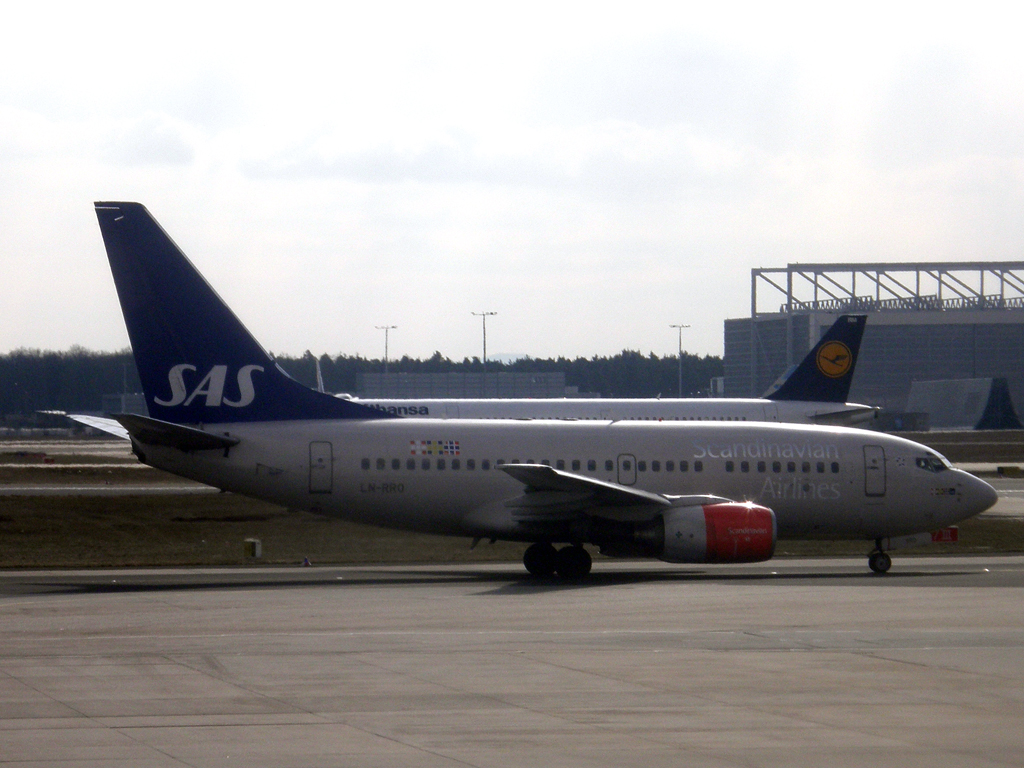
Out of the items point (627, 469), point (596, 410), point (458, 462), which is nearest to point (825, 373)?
point (596, 410)

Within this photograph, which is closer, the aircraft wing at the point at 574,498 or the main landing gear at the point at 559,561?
the aircraft wing at the point at 574,498

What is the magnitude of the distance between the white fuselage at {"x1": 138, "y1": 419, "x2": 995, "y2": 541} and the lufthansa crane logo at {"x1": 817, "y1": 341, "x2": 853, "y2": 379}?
18518 mm

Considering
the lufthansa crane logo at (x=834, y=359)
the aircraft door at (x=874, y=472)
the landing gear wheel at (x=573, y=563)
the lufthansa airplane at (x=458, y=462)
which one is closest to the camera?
the lufthansa airplane at (x=458, y=462)

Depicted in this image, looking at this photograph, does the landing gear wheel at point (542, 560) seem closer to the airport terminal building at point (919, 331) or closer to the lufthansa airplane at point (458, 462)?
the lufthansa airplane at point (458, 462)

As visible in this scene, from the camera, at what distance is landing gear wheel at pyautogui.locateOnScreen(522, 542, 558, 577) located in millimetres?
27516

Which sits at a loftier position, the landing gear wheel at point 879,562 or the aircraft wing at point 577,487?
the aircraft wing at point 577,487

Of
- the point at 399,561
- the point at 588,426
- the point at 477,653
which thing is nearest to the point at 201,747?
the point at 477,653

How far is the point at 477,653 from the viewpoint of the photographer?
16656 millimetres

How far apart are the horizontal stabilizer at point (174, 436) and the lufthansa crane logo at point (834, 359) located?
2735 cm

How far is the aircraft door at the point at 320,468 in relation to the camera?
26969mm

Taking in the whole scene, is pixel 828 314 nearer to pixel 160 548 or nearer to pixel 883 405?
pixel 883 405

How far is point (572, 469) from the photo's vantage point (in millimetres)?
27953

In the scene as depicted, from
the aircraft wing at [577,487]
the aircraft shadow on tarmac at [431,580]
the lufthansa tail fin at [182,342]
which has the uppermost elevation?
the lufthansa tail fin at [182,342]

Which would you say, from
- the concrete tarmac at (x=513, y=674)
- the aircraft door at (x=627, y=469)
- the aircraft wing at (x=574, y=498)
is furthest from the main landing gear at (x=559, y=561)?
the aircraft door at (x=627, y=469)
